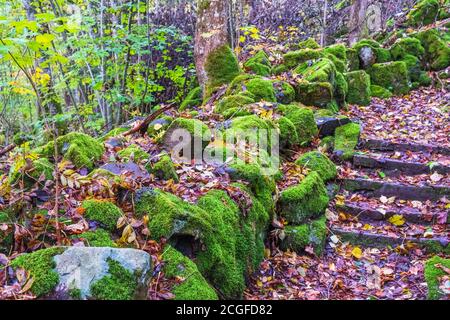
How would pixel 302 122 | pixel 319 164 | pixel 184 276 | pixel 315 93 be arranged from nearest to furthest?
1. pixel 184 276
2. pixel 319 164
3. pixel 302 122
4. pixel 315 93

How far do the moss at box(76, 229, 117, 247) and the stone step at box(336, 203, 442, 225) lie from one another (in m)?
3.58

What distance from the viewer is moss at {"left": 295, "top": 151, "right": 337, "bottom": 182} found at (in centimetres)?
605

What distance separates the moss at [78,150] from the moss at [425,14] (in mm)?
12677

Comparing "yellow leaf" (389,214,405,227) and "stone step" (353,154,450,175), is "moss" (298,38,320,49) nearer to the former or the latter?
"stone step" (353,154,450,175)

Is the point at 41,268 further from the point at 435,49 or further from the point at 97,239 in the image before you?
the point at 435,49

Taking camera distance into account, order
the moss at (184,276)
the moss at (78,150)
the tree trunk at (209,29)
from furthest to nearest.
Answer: the tree trunk at (209,29) < the moss at (78,150) < the moss at (184,276)

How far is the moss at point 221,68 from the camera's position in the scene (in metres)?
8.55

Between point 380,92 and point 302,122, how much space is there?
14.2 feet

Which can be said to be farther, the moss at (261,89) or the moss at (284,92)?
the moss at (284,92)

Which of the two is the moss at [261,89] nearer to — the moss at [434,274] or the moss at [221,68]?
the moss at [221,68]

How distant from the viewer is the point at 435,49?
38.3 ft

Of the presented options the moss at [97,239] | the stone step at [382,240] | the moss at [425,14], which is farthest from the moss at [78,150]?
the moss at [425,14]

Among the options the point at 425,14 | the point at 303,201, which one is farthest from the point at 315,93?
the point at 425,14

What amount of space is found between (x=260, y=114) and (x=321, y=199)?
183 cm
